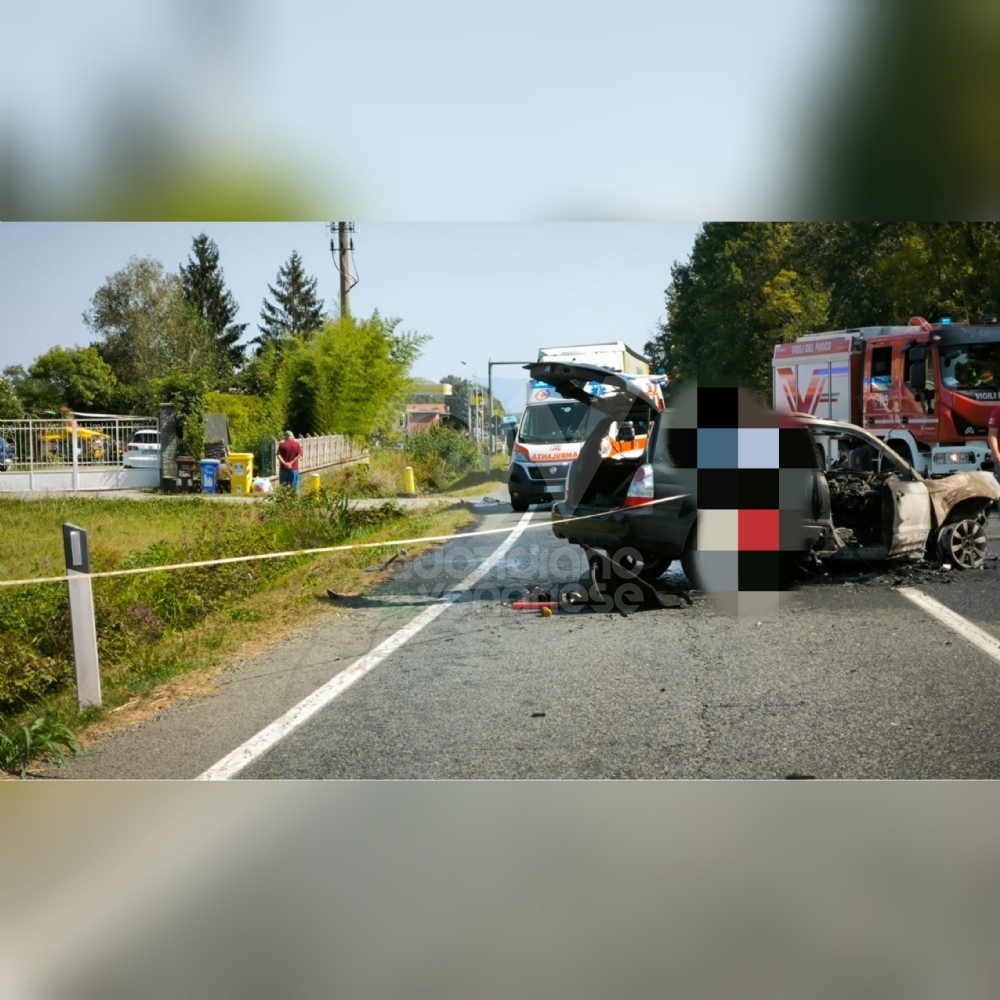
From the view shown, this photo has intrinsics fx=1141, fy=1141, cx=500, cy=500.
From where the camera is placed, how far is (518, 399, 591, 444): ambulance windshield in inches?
114

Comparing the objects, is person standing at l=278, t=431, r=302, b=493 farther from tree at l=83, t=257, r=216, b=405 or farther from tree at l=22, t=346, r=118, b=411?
tree at l=22, t=346, r=118, b=411

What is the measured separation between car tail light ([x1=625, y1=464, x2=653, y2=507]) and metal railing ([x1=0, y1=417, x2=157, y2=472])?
127 cm

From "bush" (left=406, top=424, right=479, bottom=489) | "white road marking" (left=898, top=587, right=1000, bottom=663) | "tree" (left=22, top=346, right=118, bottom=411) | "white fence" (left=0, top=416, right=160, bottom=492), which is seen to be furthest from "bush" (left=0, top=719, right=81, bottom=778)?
"white road marking" (left=898, top=587, right=1000, bottom=663)

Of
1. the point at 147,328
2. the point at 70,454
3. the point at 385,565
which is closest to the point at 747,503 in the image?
the point at 385,565

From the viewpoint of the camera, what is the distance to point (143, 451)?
9.95 feet

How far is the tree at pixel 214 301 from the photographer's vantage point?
3020 millimetres

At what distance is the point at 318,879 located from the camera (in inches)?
123

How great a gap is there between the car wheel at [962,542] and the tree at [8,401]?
248 cm

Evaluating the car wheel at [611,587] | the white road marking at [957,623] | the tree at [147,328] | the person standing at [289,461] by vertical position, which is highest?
the tree at [147,328]

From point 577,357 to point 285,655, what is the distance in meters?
1.08

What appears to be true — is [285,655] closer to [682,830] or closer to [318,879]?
[318,879]

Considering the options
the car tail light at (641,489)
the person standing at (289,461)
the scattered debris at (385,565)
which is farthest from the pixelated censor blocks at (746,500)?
the person standing at (289,461)

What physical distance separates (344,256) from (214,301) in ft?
1.26

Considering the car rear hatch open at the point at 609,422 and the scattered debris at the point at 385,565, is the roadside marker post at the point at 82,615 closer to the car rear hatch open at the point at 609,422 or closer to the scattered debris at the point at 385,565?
the scattered debris at the point at 385,565
